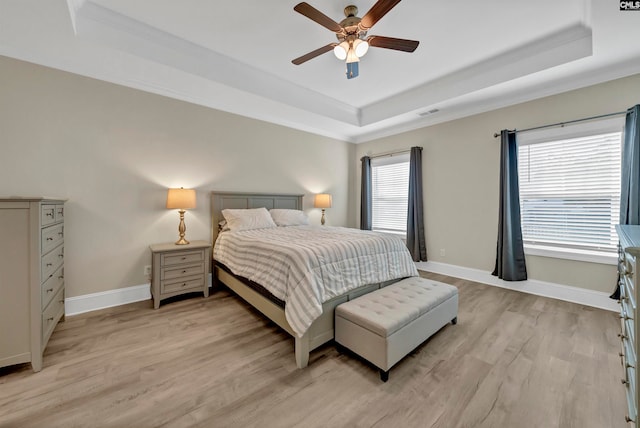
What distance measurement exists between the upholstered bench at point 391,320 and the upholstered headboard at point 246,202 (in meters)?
2.38

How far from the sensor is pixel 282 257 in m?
2.07

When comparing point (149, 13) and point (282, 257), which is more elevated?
point (149, 13)

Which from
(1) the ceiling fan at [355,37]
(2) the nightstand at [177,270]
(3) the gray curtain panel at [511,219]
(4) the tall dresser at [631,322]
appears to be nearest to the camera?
(4) the tall dresser at [631,322]

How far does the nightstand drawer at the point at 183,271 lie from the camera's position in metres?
2.83

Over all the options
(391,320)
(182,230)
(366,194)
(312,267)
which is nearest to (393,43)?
(312,267)

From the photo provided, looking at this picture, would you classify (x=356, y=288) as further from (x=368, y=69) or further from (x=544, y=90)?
(x=544, y=90)

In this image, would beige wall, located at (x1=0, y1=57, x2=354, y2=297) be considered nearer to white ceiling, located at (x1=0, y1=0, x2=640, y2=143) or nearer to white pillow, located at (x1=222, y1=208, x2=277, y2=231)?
white ceiling, located at (x1=0, y1=0, x2=640, y2=143)

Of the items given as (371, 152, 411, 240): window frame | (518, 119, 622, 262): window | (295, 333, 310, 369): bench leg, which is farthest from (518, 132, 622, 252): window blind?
(295, 333, 310, 369): bench leg

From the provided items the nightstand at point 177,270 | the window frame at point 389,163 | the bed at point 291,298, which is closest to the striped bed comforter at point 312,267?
the bed at point 291,298

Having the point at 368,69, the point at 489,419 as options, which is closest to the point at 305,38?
the point at 368,69

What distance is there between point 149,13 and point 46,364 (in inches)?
118

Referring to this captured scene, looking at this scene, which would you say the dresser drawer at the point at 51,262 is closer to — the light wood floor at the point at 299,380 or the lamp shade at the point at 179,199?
the light wood floor at the point at 299,380

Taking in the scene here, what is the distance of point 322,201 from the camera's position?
4.72m

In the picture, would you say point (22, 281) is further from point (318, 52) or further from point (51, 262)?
point (318, 52)
